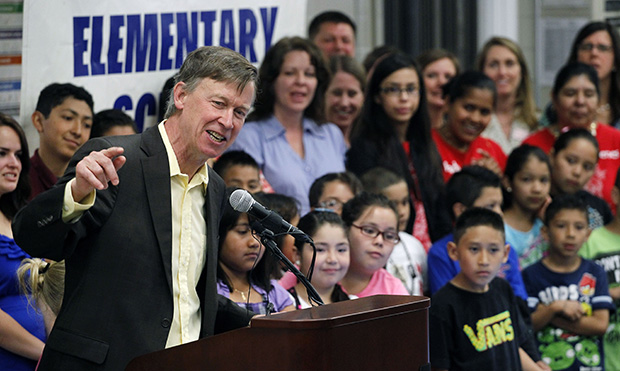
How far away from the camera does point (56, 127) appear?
170 inches

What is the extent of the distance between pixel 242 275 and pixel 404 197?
134cm

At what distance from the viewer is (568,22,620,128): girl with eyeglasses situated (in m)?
6.77

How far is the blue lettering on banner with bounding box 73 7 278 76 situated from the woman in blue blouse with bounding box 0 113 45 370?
0.67 m

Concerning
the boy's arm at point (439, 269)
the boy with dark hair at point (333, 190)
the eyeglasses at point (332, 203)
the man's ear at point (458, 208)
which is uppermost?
the boy with dark hair at point (333, 190)

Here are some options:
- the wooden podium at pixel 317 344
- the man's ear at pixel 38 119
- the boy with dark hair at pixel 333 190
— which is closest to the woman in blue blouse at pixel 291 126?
the boy with dark hair at pixel 333 190

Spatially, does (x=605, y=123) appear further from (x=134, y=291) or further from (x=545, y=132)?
(x=134, y=291)

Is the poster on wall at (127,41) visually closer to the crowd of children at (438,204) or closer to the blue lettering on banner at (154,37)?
the blue lettering on banner at (154,37)

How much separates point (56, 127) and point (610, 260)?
3197 millimetres

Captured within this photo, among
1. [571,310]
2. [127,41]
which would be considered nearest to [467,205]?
[571,310]

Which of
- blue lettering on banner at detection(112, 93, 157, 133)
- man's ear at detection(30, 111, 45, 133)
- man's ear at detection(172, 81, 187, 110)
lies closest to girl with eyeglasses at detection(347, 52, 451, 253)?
blue lettering on banner at detection(112, 93, 157, 133)

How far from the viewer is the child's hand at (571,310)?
5.00 meters

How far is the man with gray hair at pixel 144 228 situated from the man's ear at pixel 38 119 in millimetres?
1595

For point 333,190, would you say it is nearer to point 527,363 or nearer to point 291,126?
point 291,126

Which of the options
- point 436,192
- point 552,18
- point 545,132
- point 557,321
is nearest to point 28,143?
point 436,192
